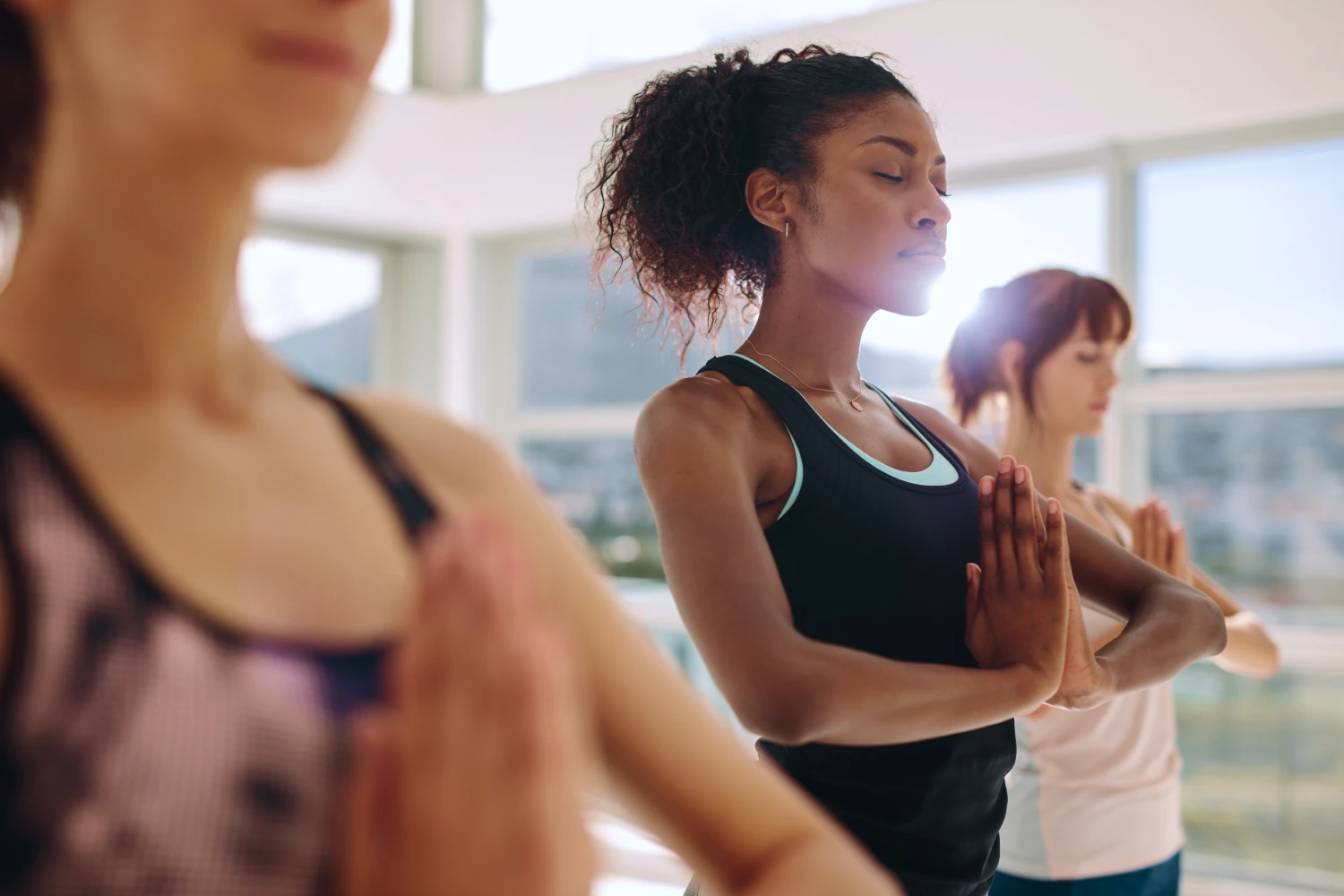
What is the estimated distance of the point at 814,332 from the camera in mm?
1178

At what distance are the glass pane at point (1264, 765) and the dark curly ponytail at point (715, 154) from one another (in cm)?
297

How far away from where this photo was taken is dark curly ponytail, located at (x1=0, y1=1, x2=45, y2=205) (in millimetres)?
394

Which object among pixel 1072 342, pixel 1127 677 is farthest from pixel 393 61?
pixel 1127 677

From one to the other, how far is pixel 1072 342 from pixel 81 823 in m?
2.07

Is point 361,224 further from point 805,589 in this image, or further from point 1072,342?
point 805,589

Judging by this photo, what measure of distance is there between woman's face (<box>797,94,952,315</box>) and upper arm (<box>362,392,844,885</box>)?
73 cm

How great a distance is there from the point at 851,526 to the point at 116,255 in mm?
765

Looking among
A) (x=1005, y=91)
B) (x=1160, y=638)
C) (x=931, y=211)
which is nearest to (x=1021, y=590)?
(x=1160, y=638)

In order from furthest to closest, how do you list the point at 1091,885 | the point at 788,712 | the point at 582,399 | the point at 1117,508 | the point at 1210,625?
the point at 582,399, the point at 1117,508, the point at 1091,885, the point at 1210,625, the point at 788,712

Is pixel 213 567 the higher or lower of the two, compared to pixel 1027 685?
higher

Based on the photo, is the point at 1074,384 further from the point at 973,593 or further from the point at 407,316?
the point at 407,316

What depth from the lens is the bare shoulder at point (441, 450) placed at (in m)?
0.43

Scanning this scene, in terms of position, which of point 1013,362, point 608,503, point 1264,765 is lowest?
point 1264,765

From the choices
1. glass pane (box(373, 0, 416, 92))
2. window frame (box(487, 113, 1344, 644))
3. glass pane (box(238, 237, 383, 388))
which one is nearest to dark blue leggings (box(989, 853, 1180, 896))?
window frame (box(487, 113, 1344, 644))
